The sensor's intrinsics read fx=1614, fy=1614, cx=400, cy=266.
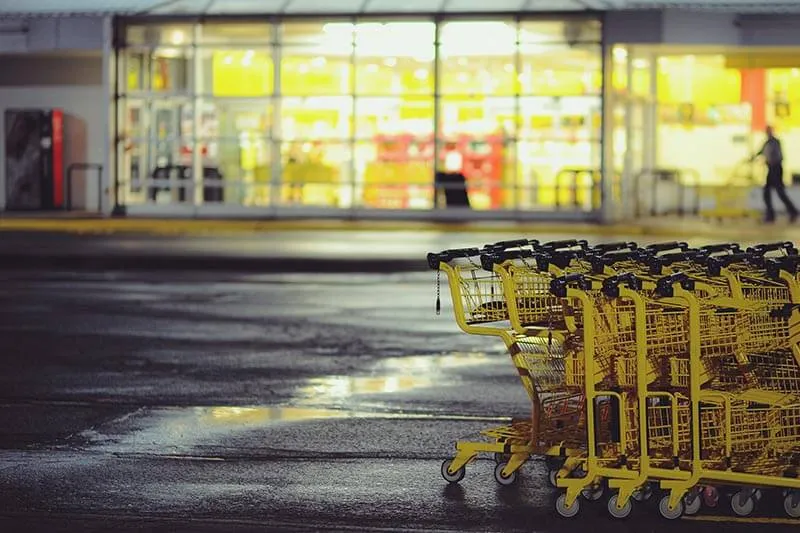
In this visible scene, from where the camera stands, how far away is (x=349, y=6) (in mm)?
34031

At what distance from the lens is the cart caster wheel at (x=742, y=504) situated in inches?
299

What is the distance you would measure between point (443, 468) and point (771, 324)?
1835 millimetres

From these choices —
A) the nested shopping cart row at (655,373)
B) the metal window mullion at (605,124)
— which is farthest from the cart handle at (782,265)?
the metal window mullion at (605,124)

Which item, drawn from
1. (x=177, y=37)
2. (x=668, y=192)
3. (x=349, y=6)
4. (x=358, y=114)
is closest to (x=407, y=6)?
(x=349, y=6)

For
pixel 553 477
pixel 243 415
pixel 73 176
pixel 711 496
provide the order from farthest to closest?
pixel 73 176 < pixel 243 415 < pixel 553 477 < pixel 711 496

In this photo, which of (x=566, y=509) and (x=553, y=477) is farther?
(x=553, y=477)

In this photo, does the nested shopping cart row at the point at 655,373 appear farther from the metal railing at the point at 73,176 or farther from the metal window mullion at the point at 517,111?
the metal railing at the point at 73,176

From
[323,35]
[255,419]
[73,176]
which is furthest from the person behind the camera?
[73,176]

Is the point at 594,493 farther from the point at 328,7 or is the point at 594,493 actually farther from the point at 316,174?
the point at 316,174

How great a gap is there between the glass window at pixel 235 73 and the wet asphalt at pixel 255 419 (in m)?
17.3

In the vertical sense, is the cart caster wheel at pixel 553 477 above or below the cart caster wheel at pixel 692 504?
above

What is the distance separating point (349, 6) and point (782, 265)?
26954mm

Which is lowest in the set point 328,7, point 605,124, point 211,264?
point 211,264

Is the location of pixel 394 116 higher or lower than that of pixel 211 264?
higher
